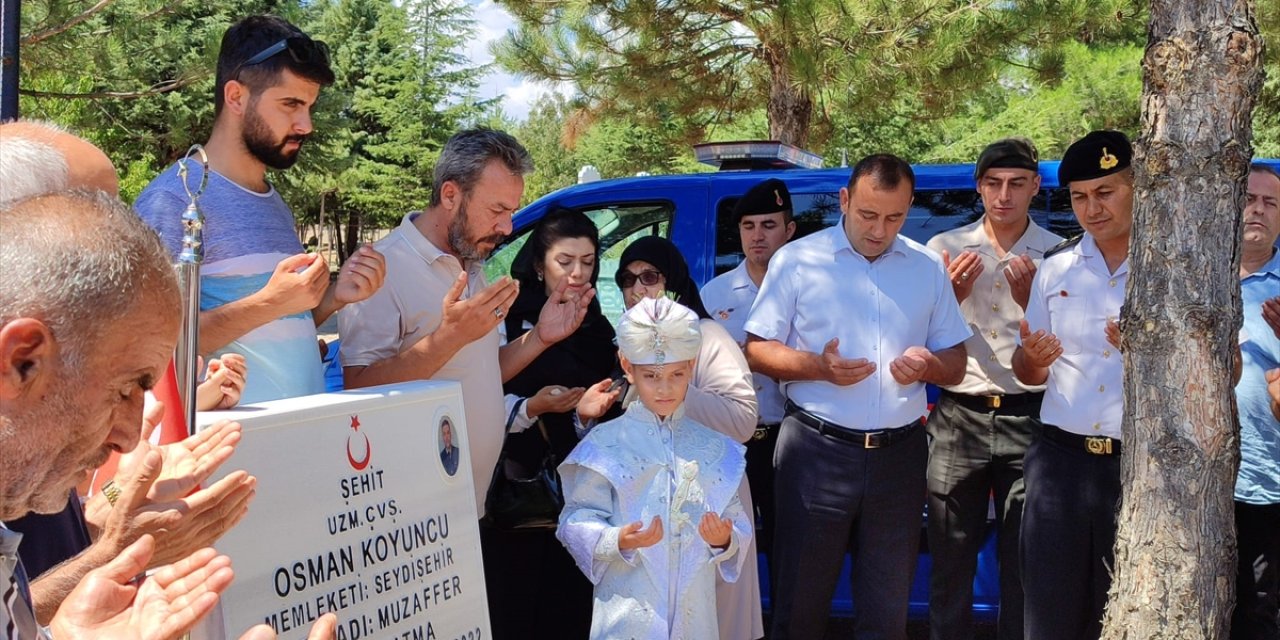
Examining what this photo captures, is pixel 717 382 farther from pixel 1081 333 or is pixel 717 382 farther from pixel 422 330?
pixel 1081 333

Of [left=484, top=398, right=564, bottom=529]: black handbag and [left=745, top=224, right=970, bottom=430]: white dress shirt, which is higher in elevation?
[left=745, top=224, right=970, bottom=430]: white dress shirt

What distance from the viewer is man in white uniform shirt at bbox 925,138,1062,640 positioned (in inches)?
166

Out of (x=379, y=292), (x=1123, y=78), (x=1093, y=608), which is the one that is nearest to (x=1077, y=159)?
(x=1093, y=608)

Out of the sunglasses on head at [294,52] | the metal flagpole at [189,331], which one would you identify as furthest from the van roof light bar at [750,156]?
the metal flagpole at [189,331]

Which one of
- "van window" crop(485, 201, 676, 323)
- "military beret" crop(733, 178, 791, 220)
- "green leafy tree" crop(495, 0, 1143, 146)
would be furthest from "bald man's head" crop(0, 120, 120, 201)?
"green leafy tree" crop(495, 0, 1143, 146)

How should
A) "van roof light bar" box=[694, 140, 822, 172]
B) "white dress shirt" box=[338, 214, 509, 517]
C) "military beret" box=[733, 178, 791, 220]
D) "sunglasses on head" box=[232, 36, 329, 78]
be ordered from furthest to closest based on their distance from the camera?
"van roof light bar" box=[694, 140, 822, 172] → "military beret" box=[733, 178, 791, 220] → "white dress shirt" box=[338, 214, 509, 517] → "sunglasses on head" box=[232, 36, 329, 78]

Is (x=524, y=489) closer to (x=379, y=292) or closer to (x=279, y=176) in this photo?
(x=379, y=292)

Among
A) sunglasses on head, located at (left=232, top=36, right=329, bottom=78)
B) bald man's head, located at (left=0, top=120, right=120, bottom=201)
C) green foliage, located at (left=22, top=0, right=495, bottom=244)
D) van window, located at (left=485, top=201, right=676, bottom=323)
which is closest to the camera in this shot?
bald man's head, located at (left=0, top=120, right=120, bottom=201)

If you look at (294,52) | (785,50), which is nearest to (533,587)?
(294,52)

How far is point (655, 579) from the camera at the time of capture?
326 centimetres

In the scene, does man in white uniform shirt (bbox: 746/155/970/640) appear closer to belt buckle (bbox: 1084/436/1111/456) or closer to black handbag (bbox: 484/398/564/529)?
belt buckle (bbox: 1084/436/1111/456)

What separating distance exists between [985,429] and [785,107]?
20.2 feet

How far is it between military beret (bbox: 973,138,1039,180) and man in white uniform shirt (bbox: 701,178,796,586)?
83 centimetres

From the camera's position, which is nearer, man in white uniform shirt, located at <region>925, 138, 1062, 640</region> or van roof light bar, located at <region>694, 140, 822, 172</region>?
man in white uniform shirt, located at <region>925, 138, 1062, 640</region>
